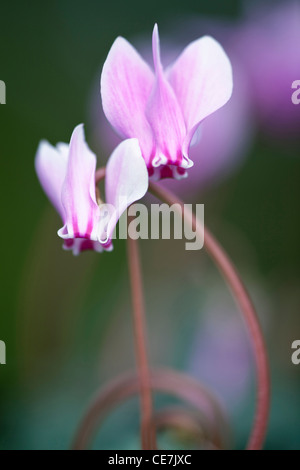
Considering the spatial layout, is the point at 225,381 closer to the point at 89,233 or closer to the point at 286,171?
the point at 286,171

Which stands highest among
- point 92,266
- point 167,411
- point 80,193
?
point 92,266

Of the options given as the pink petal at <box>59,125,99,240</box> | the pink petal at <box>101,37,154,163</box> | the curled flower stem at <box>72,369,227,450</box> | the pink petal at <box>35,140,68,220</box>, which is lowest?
the curled flower stem at <box>72,369,227,450</box>

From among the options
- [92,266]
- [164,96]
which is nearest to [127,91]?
[164,96]

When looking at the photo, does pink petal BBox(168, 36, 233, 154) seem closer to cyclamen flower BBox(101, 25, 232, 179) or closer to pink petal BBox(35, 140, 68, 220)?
cyclamen flower BBox(101, 25, 232, 179)

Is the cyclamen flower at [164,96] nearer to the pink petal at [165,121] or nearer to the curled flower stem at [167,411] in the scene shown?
the pink petal at [165,121]

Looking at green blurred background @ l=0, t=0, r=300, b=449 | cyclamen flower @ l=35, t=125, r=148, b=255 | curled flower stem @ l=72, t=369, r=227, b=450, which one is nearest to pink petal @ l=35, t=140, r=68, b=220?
cyclamen flower @ l=35, t=125, r=148, b=255

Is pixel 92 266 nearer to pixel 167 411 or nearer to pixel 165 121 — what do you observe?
pixel 167 411

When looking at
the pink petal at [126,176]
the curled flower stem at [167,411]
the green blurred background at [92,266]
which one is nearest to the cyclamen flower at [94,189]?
the pink petal at [126,176]
